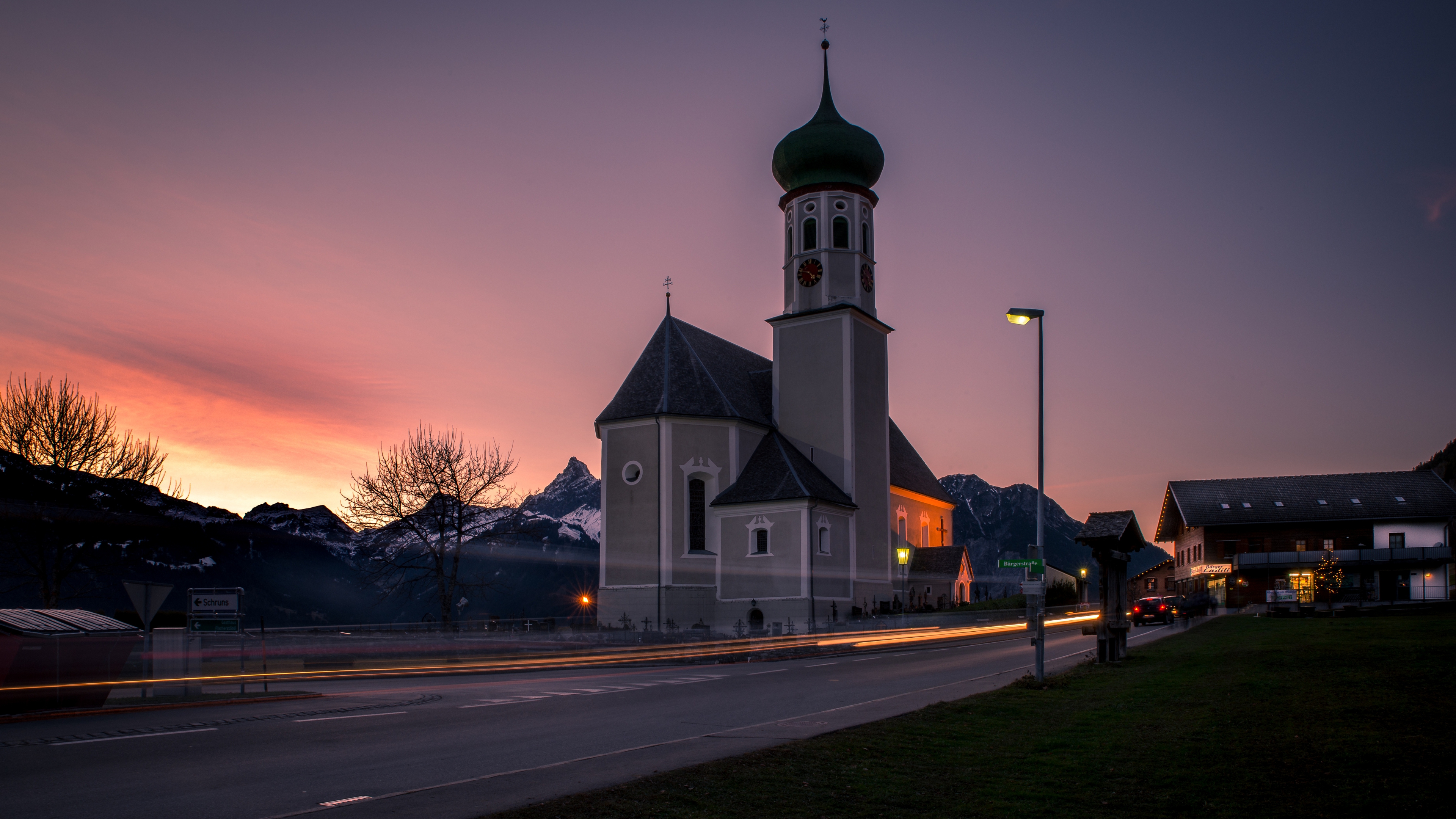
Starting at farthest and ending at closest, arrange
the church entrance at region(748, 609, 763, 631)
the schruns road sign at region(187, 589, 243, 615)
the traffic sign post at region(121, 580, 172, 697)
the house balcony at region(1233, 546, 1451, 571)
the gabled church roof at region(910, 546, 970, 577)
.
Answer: the house balcony at region(1233, 546, 1451, 571)
the gabled church roof at region(910, 546, 970, 577)
the church entrance at region(748, 609, 763, 631)
the schruns road sign at region(187, 589, 243, 615)
the traffic sign post at region(121, 580, 172, 697)

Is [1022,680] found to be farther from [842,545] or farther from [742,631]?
[842,545]

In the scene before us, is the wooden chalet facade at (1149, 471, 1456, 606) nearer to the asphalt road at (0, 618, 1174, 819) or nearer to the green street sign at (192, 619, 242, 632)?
the asphalt road at (0, 618, 1174, 819)

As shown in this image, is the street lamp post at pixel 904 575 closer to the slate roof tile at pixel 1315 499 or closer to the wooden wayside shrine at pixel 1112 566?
the wooden wayside shrine at pixel 1112 566

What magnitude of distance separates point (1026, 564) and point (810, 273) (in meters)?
34.9

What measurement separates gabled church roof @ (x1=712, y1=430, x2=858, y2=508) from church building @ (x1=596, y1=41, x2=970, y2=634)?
0.10 m

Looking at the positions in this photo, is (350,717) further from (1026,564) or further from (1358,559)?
(1358,559)

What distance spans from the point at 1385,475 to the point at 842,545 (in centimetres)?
4510

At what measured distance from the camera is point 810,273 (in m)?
52.7

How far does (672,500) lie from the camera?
4744 cm

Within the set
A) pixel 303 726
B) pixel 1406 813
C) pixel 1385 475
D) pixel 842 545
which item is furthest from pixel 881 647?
pixel 1385 475

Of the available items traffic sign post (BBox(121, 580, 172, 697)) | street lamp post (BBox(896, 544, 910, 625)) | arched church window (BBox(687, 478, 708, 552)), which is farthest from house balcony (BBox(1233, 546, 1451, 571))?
traffic sign post (BBox(121, 580, 172, 697))

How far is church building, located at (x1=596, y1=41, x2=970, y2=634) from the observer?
153 feet

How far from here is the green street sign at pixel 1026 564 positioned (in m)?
18.8

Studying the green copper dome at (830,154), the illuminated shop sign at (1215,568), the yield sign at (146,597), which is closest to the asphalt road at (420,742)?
the yield sign at (146,597)
